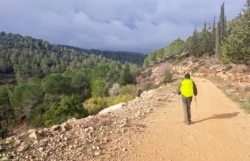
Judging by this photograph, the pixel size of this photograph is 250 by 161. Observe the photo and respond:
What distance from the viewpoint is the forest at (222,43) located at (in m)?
22.2

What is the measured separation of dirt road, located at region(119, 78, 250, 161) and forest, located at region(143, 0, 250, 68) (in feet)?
50.1

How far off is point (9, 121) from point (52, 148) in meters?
39.5

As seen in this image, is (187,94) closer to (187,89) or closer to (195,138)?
(187,89)

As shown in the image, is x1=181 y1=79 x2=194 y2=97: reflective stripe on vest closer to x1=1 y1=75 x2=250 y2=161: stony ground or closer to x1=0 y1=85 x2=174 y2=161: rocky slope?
x1=1 y1=75 x2=250 y2=161: stony ground

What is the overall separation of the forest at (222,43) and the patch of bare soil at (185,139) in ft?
51.4

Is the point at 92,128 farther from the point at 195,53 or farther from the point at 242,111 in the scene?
the point at 195,53

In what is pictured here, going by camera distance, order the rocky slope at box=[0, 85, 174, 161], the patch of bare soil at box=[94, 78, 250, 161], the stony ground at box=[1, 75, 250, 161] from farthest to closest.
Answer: the patch of bare soil at box=[94, 78, 250, 161]
the stony ground at box=[1, 75, 250, 161]
the rocky slope at box=[0, 85, 174, 161]

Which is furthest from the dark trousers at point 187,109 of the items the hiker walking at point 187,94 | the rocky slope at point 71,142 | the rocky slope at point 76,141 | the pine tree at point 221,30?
the pine tree at point 221,30

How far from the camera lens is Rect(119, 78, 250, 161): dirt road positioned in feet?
18.2

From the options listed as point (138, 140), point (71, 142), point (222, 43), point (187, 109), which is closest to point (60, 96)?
point (222, 43)

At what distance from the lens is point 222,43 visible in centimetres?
3559

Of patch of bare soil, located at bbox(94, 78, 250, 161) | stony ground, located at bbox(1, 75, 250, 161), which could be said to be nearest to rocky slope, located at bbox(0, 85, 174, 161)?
stony ground, located at bbox(1, 75, 250, 161)

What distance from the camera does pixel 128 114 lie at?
9141 mm

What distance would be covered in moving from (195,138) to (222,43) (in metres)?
33.6
